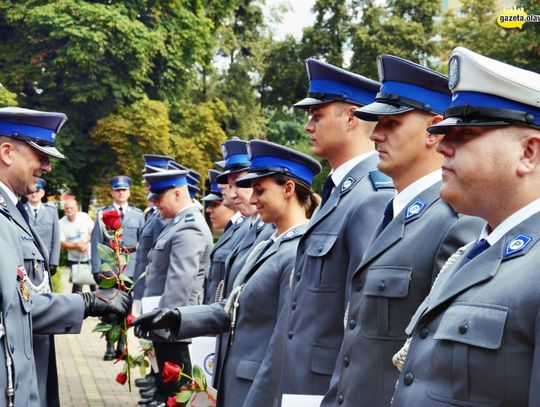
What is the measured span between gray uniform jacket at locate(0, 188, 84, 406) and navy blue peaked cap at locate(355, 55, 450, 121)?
1.93 m

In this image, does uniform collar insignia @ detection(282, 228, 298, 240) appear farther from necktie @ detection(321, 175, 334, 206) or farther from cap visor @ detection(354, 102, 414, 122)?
cap visor @ detection(354, 102, 414, 122)

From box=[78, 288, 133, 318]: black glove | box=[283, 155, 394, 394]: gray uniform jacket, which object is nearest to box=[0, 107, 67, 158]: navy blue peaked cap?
box=[78, 288, 133, 318]: black glove

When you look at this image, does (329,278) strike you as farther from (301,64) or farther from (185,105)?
(301,64)

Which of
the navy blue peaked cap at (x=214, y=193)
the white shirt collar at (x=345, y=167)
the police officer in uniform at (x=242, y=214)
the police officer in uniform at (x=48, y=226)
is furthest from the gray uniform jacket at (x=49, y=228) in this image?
the white shirt collar at (x=345, y=167)

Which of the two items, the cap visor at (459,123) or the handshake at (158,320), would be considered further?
the handshake at (158,320)

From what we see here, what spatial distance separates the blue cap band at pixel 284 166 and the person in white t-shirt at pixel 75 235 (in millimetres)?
9481

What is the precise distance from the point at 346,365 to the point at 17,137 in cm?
247

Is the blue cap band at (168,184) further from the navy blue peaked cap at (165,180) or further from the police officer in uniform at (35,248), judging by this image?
the police officer in uniform at (35,248)

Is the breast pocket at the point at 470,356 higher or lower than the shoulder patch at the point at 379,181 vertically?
lower

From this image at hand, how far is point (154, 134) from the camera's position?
29.8 m

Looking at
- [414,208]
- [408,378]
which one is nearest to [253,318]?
[414,208]

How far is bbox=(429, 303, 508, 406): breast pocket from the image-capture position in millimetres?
2398

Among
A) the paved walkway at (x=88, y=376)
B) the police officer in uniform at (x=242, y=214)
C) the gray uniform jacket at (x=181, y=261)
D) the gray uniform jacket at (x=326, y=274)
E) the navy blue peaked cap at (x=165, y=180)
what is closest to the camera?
the gray uniform jacket at (x=326, y=274)

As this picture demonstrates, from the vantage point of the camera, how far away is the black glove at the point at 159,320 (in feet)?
15.1
